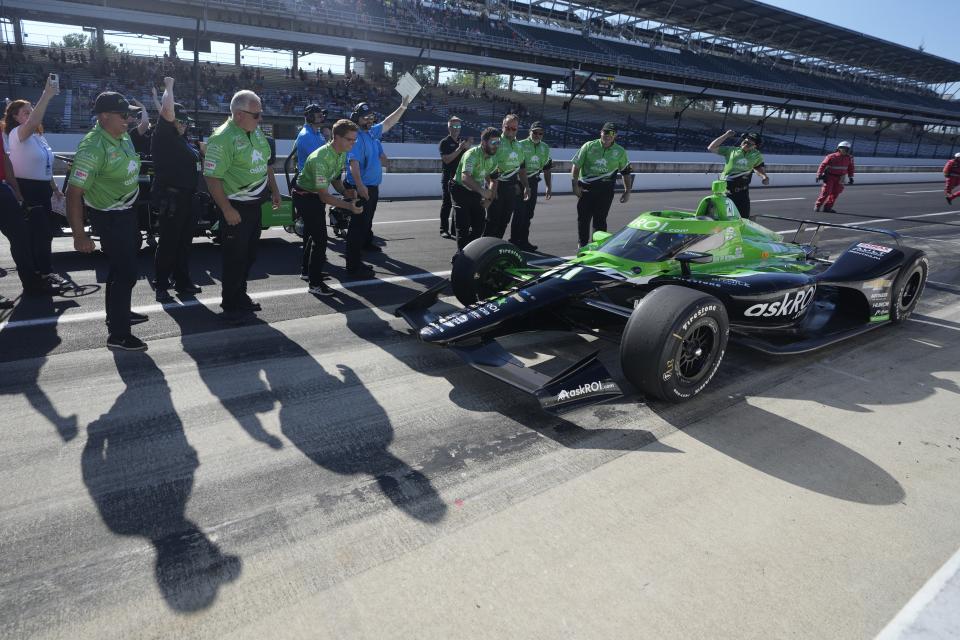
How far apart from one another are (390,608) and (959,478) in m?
3.30

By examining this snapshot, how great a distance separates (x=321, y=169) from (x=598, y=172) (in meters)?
4.18

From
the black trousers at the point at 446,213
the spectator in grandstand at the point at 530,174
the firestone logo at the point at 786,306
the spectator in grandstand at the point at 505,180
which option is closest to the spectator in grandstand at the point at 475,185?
the spectator in grandstand at the point at 505,180

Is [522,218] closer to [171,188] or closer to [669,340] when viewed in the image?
[171,188]

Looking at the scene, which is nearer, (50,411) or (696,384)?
(50,411)

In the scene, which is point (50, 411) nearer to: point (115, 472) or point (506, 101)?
point (115, 472)

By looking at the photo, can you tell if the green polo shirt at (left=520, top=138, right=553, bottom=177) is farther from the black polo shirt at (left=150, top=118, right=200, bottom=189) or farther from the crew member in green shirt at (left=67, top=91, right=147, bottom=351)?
the crew member in green shirt at (left=67, top=91, right=147, bottom=351)

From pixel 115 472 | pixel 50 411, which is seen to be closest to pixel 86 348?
pixel 50 411

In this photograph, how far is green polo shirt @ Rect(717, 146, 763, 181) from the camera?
10078 millimetres

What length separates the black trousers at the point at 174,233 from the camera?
19.0 ft

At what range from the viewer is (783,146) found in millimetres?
50750

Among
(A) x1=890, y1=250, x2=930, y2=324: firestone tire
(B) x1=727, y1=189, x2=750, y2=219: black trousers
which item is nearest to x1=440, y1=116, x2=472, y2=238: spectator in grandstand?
(B) x1=727, y1=189, x2=750, y2=219: black trousers

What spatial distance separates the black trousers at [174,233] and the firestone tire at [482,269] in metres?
2.70

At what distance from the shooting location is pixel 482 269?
543 cm

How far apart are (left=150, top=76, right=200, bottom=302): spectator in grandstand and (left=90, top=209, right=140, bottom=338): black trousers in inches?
47.3
